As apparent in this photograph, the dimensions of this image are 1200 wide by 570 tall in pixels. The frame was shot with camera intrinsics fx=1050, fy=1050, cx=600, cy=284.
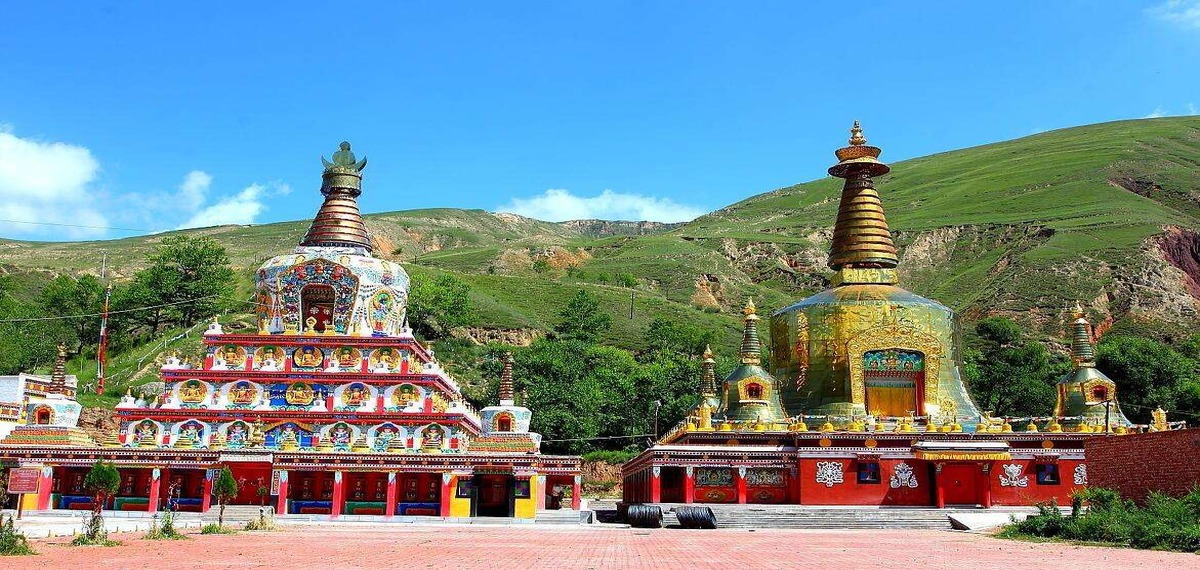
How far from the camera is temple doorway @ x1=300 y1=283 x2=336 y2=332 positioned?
1758 inches

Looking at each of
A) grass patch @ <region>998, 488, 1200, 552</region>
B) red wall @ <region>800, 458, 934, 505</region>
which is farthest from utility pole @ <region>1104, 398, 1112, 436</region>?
grass patch @ <region>998, 488, 1200, 552</region>

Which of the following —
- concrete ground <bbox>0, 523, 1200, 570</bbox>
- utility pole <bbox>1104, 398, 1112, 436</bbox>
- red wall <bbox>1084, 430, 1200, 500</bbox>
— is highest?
utility pole <bbox>1104, 398, 1112, 436</bbox>

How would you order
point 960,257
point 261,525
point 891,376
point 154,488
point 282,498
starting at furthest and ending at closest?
1. point 960,257
2. point 891,376
3. point 154,488
4. point 282,498
5. point 261,525

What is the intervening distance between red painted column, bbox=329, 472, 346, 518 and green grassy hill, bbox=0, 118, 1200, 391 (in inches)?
2784

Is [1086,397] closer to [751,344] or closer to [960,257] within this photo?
[751,344]

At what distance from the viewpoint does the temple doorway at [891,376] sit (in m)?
47.0

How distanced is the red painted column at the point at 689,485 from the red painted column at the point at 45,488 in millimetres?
24022

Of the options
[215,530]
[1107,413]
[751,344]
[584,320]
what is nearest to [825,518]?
[751,344]

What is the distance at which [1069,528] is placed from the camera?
26.1 m

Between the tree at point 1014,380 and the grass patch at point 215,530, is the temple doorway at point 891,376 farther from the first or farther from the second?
the grass patch at point 215,530

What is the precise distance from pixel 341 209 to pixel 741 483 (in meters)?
21.5

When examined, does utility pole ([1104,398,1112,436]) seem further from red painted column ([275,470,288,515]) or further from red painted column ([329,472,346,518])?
red painted column ([275,470,288,515])

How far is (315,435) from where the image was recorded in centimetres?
4022

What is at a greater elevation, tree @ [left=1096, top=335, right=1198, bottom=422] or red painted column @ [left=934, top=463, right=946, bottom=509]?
tree @ [left=1096, top=335, right=1198, bottom=422]
